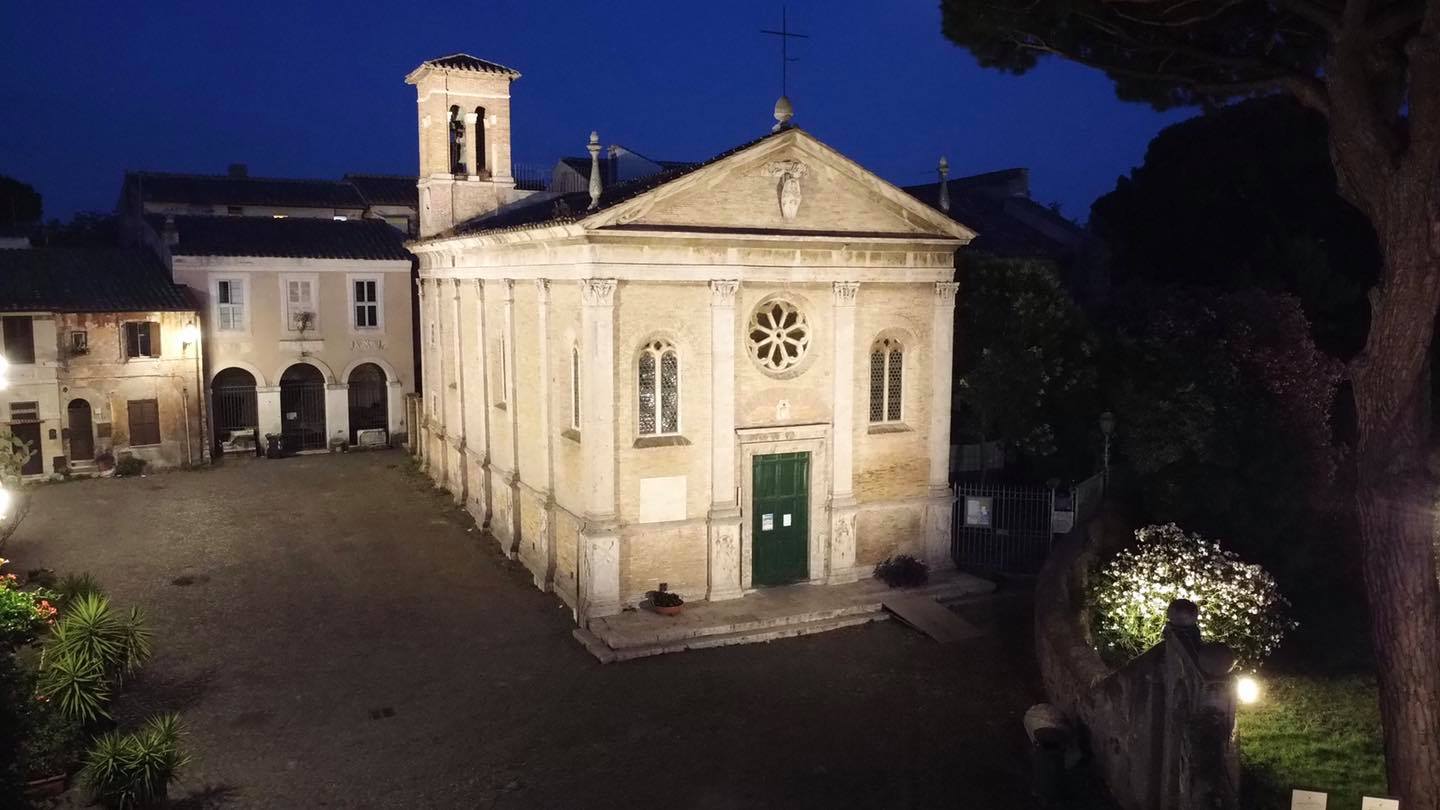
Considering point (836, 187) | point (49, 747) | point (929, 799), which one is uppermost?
point (836, 187)

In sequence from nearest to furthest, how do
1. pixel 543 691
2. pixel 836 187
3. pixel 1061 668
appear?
1. pixel 1061 668
2. pixel 543 691
3. pixel 836 187

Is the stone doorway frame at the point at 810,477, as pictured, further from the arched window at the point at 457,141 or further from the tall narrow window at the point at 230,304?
the tall narrow window at the point at 230,304

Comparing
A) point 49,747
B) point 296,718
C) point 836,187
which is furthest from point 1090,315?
point 49,747

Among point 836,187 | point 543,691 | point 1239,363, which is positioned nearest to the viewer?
point 543,691

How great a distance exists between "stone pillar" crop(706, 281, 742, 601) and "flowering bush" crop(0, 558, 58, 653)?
9.99 meters

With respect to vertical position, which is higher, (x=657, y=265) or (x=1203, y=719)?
(x=657, y=265)

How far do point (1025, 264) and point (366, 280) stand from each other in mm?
20561

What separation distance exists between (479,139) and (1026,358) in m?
14.8

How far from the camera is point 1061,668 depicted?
45.0ft

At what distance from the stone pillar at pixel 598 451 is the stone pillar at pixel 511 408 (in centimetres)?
411

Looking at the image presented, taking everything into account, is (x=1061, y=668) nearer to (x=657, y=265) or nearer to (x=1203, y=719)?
(x=1203, y=719)

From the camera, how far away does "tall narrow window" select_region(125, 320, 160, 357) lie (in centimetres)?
2922

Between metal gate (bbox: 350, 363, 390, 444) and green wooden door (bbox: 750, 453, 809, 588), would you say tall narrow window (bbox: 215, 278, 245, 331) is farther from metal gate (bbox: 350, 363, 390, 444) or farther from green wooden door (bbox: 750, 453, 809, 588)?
green wooden door (bbox: 750, 453, 809, 588)

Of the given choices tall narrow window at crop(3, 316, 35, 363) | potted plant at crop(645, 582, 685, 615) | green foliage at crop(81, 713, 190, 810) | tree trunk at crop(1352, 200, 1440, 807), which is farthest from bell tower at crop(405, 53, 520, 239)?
tree trunk at crop(1352, 200, 1440, 807)
